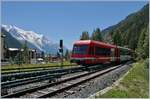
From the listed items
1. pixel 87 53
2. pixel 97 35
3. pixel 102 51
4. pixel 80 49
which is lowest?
pixel 87 53

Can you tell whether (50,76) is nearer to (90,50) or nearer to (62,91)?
(62,91)

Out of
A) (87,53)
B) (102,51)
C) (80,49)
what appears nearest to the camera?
(87,53)

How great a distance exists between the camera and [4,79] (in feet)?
54.5

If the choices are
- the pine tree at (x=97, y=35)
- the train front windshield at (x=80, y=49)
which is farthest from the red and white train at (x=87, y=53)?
the pine tree at (x=97, y=35)

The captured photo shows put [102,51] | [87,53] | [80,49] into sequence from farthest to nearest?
[102,51] → [80,49] → [87,53]

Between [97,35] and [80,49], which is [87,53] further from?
[97,35]

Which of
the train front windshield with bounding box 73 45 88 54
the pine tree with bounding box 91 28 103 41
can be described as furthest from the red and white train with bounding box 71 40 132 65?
the pine tree with bounding box 91 28 103 41

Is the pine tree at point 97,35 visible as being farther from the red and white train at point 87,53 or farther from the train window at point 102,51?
the red and white train at point 87,53

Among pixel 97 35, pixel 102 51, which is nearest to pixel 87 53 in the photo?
pixel 102 51

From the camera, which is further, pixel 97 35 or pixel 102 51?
pixel 97 35

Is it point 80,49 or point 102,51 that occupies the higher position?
point 80,49

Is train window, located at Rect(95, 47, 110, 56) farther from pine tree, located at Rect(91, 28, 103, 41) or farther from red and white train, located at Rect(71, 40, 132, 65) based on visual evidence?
pine tree, located at Rect(91, 28, 103, 41)

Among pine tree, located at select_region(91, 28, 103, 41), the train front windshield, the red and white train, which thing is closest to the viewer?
the red and white train

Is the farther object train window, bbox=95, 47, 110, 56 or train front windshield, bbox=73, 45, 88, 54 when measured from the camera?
train window, bbox=95, 47, 110, 56
